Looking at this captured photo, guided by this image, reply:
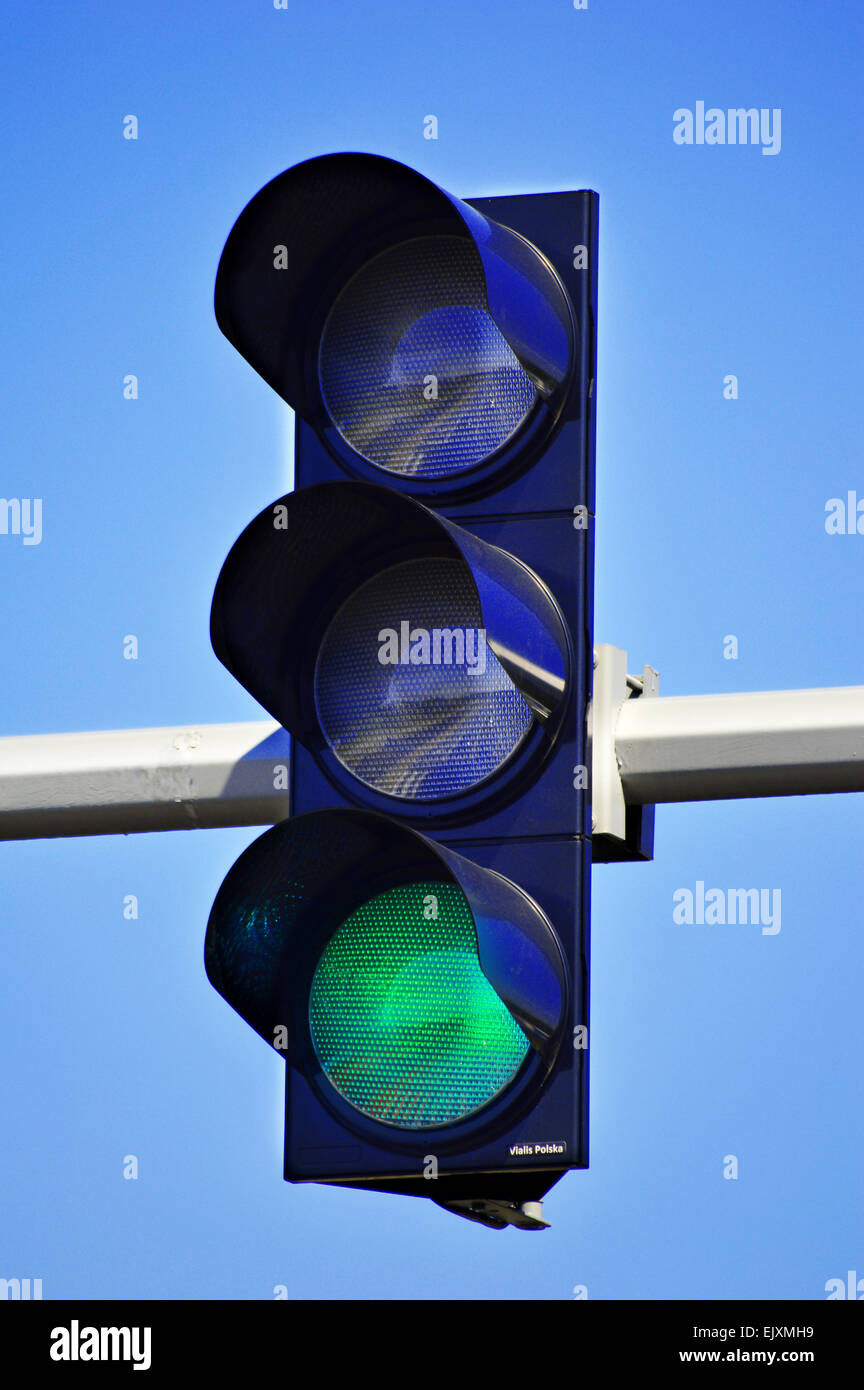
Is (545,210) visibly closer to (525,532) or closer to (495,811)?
(525,532)

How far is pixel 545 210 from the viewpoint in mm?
3367

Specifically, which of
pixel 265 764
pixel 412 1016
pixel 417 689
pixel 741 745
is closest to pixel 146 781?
pixel 265 764

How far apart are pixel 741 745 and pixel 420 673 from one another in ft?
1.69

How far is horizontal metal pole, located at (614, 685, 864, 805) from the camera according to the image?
310 cm

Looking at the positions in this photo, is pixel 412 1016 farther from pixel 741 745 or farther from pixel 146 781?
pixel 146 781

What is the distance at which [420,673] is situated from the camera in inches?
120

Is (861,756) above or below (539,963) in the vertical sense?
above

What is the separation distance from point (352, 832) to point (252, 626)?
0.40 meters

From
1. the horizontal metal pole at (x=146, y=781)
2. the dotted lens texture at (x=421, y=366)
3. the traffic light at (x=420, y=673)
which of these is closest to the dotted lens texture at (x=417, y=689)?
the traffic light at (x=420, y=673)

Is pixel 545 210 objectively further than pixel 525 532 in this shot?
Yes
